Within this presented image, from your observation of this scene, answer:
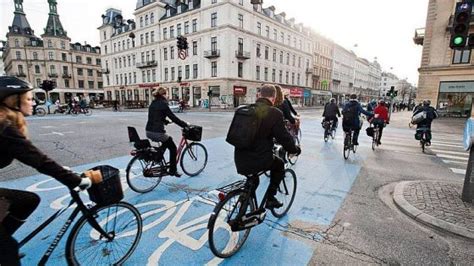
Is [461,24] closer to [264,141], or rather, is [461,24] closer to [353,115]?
[353,115]

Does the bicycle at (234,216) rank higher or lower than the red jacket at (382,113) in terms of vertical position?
lower

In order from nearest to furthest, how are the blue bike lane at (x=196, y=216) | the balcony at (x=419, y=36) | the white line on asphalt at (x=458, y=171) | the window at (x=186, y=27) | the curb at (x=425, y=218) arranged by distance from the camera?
the blue bike lane at (x=196, y=216) < the curb at (x=425, y=218) < the white line on asphalt at (x=458, y=171) < the balcony at (x=419, y=36) < the window at (x=186, y=27)

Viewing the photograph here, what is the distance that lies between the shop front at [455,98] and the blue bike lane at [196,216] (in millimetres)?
25167

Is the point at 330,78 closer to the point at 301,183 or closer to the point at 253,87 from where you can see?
the point at 253,87

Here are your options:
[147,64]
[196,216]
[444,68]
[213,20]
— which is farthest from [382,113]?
[147,64]

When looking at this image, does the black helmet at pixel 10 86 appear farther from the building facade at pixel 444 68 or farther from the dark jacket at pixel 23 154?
the building facade at pixel 444 68

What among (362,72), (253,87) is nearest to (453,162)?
(253,87)

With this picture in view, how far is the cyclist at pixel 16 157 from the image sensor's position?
5.84ft

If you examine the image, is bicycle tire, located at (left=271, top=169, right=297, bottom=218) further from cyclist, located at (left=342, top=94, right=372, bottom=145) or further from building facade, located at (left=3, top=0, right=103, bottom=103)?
building facade, located at (left=3, top=0, right=103, bottom=103)

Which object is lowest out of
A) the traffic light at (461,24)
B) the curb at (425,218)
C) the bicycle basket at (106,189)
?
the curb at (425,218)

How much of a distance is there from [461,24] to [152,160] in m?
7.72

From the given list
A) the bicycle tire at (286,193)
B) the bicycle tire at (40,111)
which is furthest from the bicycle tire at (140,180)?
the bicycle tire at (40,111)

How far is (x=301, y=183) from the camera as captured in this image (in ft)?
17.8

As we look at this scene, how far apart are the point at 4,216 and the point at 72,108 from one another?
94.0 ft
